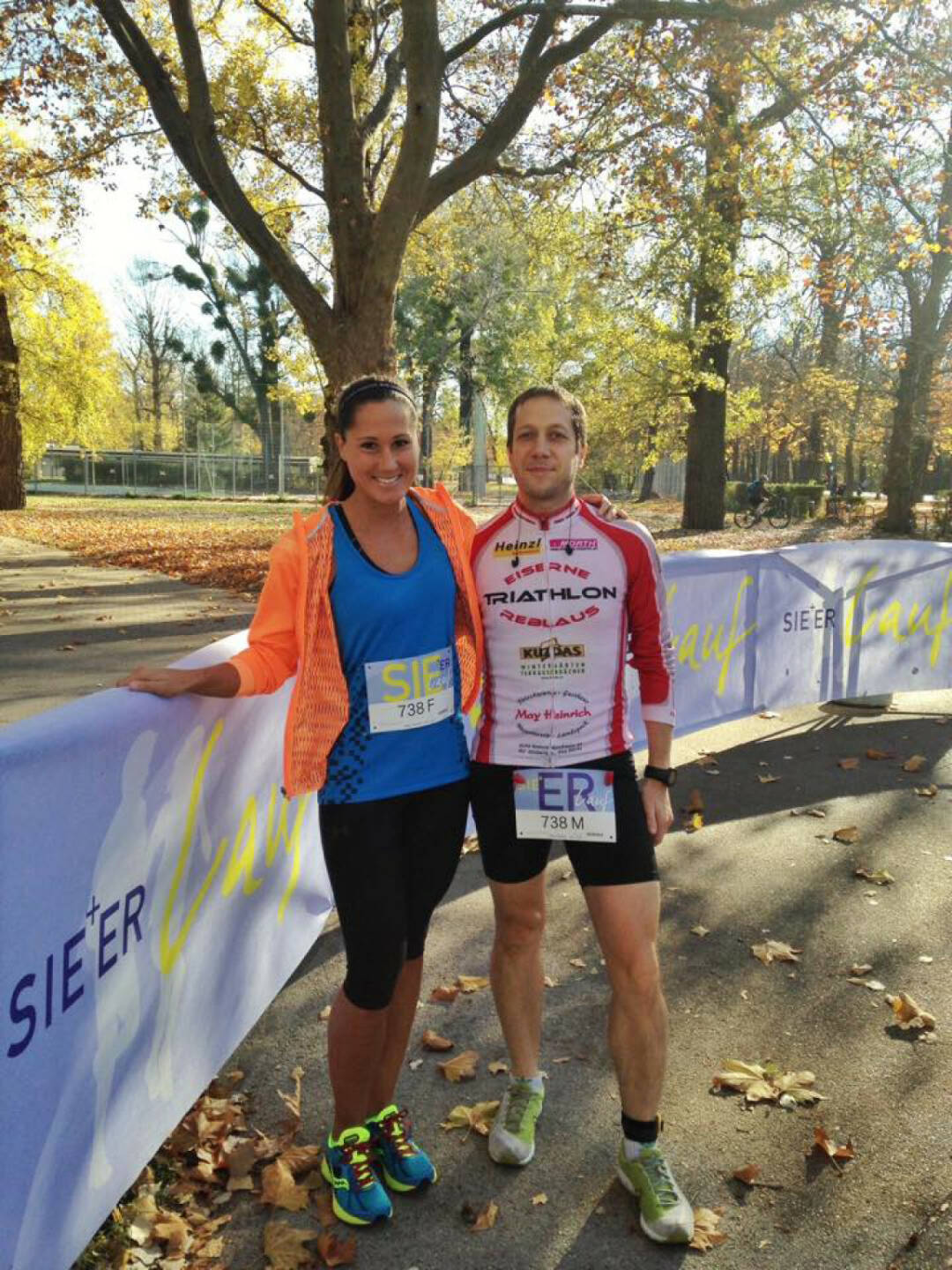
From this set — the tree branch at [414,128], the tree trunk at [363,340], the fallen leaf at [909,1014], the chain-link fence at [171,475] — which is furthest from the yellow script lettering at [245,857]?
the chain-link fence at [171,475]

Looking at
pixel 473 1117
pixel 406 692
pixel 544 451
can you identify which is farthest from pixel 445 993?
pixel 544 451

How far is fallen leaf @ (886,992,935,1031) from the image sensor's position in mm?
3537

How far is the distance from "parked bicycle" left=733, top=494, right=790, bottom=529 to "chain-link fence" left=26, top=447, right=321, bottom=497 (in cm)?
2999

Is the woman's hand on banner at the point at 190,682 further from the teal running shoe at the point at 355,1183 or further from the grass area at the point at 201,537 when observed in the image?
the grass area at the point at 201,537

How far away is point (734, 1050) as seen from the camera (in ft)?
11.2

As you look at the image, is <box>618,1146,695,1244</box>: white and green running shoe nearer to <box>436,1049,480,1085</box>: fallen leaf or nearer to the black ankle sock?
the black ankle sock

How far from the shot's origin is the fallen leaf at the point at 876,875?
15.6ft

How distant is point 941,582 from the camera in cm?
816

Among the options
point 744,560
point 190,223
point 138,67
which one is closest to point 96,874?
point 744,560

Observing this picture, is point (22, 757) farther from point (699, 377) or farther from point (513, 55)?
point (699, 377)

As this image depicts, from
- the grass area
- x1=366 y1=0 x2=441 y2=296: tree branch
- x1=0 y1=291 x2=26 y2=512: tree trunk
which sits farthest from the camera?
x1=0 y1=291 x2=26 y2=512: tree trunk

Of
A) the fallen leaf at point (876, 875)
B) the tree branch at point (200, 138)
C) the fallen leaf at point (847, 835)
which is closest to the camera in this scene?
the fallen leaf at point (876, 875)

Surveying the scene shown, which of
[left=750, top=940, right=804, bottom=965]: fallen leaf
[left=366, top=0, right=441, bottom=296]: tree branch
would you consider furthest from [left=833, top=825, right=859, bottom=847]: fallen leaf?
[left=366, top=0, right=441, bottom=296]: tree branch

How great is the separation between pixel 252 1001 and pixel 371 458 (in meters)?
1.97
